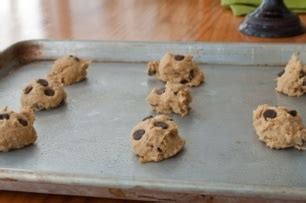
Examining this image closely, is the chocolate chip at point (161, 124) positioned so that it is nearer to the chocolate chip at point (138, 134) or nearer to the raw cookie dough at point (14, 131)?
the chocolate chip at point (138, 134)

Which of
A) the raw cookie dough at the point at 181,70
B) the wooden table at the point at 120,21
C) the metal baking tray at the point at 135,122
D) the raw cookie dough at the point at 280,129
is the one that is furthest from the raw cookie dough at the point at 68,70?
the raw cookie dough at the point at 280,129

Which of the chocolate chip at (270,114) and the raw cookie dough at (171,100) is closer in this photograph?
the chocolate chip at (270,114)

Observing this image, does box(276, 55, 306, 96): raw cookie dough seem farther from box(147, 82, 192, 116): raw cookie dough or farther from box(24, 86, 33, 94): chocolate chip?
box(24, 86, 33, 94): chocolate chip

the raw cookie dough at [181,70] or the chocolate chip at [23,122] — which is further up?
the chocolate chip at [23,122]

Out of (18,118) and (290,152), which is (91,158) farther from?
(290,152)

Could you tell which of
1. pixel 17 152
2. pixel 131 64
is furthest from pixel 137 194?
pixel 131 64

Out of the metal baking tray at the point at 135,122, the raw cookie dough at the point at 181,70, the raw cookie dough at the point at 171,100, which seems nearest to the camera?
the metal baking tray at the point at 135,122
